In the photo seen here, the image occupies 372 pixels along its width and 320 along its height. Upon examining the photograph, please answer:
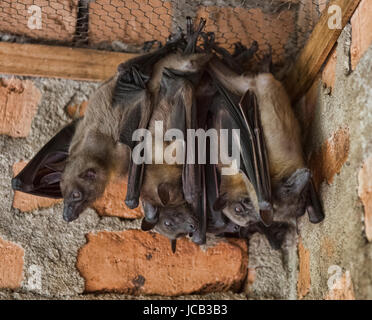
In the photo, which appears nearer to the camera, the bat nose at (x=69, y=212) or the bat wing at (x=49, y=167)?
the bat nose at (x=69, y=212)

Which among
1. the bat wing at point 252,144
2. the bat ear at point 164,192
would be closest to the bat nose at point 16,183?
the bat ear at point 164,192

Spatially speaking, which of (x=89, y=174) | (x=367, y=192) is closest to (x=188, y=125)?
(x=89, y=174)

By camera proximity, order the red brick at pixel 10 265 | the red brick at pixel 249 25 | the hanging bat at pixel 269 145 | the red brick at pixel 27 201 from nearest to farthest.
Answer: the hanging bat at pixel 269 145 → the red brick at pixel 10 265 → the red brick at pixel 27 201 → the red brick at pixel 249 25

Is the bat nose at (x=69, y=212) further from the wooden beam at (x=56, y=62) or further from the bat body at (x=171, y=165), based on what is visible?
the wooden beam at (x=56, y=62)

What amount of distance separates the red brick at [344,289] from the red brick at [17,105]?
63.1 inches

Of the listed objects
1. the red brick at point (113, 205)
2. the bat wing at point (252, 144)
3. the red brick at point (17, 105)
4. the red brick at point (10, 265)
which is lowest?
the red brick at point (10, 265)

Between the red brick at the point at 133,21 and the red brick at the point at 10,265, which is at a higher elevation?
the red brick at the point at 133,21

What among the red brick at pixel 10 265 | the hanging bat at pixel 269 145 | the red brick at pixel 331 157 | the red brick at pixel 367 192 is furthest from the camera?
the red brick at pixel 10 265

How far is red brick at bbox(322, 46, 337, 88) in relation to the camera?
73.4 inches

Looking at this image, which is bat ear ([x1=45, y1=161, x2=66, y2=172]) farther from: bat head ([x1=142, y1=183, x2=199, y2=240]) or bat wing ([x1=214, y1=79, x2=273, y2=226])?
bat wing ([x1=214, y1=79, x2=273, y2=226])

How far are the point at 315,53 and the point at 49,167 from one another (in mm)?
1293

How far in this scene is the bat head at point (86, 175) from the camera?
1.99 m

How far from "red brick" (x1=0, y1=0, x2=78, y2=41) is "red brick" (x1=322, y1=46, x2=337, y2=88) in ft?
4.14

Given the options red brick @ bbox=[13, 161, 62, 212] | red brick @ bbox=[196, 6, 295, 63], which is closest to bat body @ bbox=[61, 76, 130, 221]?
red brick @ bbox=[13, 161, 62, 212]
